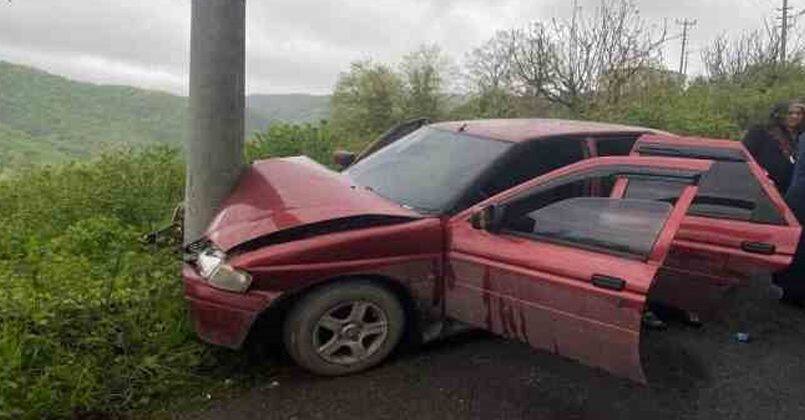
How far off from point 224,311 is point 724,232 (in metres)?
3.12

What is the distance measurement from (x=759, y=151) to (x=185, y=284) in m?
5.11

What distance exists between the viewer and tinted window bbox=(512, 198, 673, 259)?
314cm

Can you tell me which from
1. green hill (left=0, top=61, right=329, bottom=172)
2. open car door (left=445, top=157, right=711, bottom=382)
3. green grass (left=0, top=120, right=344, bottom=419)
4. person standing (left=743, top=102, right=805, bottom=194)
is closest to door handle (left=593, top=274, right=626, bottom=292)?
open car door (left=445, top=157, right=711, bottom=382)

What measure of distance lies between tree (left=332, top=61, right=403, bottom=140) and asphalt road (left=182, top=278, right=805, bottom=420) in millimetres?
20332

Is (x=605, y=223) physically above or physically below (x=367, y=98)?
below

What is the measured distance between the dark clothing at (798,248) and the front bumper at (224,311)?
4006mm

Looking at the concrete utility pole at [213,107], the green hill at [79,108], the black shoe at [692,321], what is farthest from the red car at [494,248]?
the green hill at [79,108]

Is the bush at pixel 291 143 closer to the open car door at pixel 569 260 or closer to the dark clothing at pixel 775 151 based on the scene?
the open car door at pixel 569 260

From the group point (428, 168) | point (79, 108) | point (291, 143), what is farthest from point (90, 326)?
point (79, 108)

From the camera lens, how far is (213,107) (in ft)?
13.5

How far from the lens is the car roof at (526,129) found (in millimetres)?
4307

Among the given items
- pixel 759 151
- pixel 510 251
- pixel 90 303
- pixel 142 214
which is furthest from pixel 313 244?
pixel 759 151

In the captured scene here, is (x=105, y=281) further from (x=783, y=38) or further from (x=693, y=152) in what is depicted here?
(x=783, y=38)

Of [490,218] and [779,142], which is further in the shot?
[779,142]
